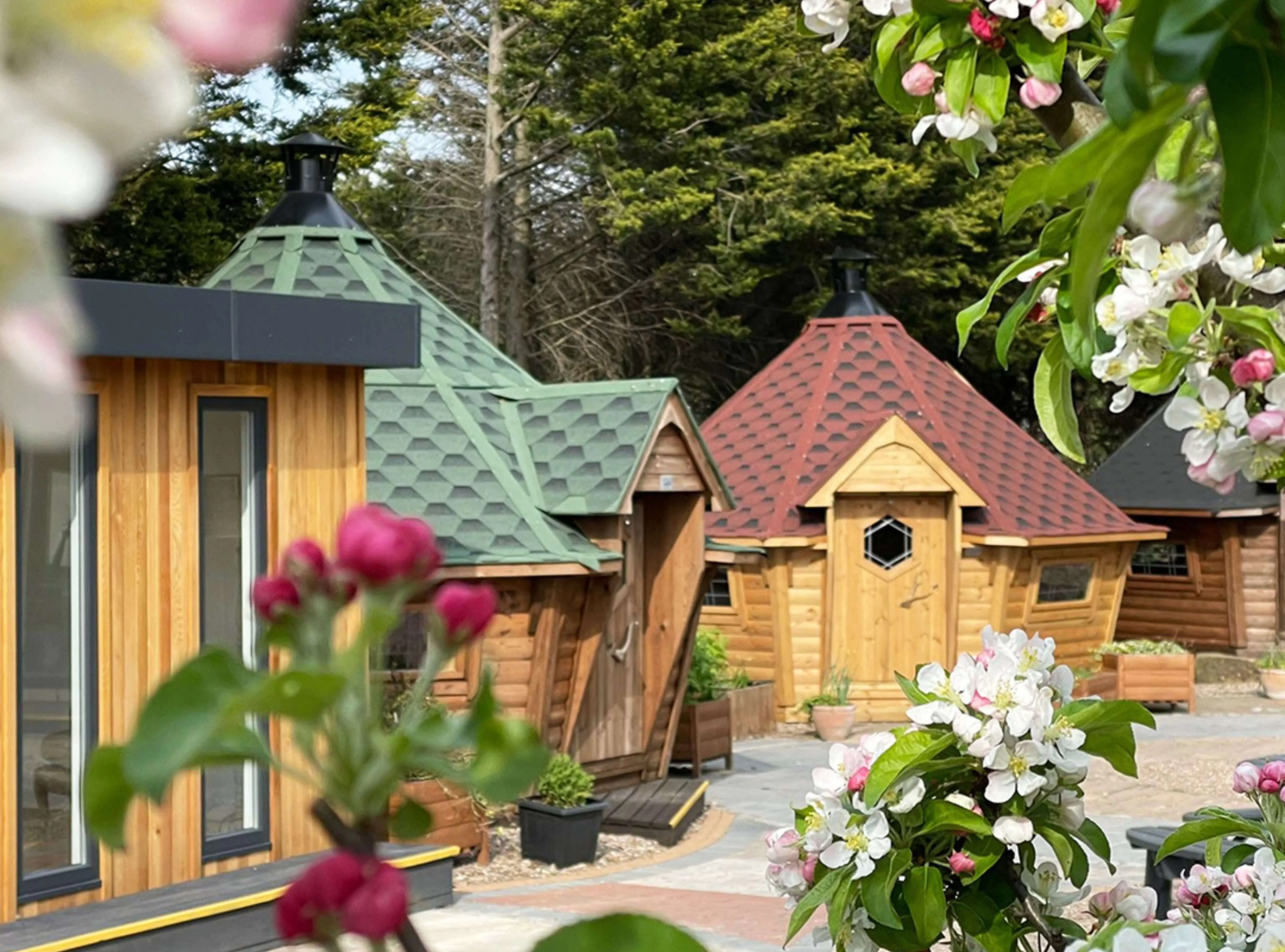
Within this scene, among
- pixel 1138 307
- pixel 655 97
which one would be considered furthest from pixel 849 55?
pixel 1138 307

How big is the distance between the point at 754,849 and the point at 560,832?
1.44 meters

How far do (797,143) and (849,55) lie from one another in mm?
2058

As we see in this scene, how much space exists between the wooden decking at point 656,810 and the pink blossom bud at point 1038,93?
29.9ft

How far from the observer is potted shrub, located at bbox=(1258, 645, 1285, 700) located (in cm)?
1903

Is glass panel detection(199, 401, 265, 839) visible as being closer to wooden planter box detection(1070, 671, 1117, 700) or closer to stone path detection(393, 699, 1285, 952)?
stone path detection(393, 699, 1285, 952)

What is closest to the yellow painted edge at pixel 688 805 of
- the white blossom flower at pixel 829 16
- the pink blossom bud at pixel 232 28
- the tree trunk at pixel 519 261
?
the white blossom flower at pixel 829 16

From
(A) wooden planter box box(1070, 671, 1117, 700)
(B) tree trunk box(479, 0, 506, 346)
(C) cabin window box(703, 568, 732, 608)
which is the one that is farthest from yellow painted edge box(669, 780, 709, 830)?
(B) tree trunk box(479, 0, 506, 346)

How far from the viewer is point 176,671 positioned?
0.48 metres

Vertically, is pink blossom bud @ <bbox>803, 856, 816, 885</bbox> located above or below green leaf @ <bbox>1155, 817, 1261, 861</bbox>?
below

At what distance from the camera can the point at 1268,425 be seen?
5.76ft

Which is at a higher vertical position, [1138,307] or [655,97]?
[655,97]

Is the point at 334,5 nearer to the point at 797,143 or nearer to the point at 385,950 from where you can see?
the point at 797,143

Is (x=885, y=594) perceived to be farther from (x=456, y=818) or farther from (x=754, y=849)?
(x=456, y=818)

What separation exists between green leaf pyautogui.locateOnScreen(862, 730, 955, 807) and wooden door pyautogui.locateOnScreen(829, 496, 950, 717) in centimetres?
1451
